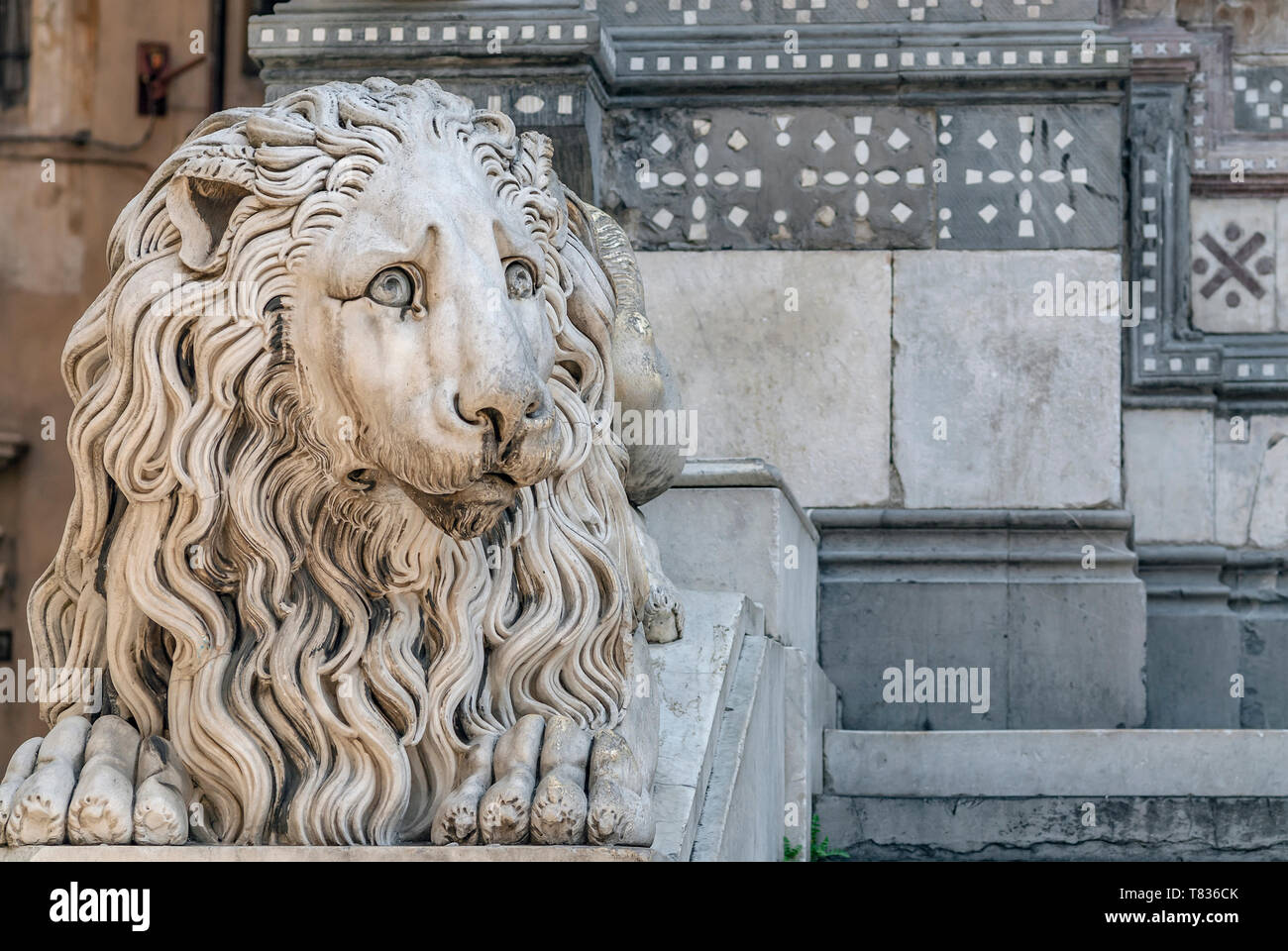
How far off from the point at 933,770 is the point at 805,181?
240 centimetres

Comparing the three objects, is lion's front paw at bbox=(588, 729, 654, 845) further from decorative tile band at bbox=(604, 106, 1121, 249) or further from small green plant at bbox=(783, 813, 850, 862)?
decorative tile band at bbox=(604, 106, 1121, 249)

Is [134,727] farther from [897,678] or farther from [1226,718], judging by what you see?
[1226,718]

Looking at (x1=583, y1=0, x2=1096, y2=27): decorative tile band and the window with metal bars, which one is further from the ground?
the window with metal bars

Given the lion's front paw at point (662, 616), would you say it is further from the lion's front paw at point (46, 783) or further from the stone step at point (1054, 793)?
the stone step at point (1054, 793)

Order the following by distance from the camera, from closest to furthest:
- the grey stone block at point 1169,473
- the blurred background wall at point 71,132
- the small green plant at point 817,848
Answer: the small green plant at point 817,848, the grey stone block at point 1169,473, the blurred background wall at point 71,132

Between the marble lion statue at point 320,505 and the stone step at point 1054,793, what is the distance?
2741mm

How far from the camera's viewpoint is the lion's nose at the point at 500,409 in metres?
2.76

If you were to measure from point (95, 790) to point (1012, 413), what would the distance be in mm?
4737

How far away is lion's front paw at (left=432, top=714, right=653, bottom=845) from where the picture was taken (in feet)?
Result: 9.20

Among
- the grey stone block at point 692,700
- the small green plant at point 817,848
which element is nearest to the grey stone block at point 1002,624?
the small green plant at point 817,848

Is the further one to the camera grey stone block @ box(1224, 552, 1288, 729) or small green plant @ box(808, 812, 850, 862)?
grey stone block @ box(1224, 552, 1288, 729)

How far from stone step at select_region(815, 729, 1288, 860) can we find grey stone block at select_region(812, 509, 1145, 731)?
115 centimetres

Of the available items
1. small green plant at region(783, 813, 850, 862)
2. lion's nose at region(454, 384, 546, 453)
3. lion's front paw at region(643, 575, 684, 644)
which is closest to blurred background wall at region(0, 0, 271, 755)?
small green plant at region(783, 813, 850, 862)
